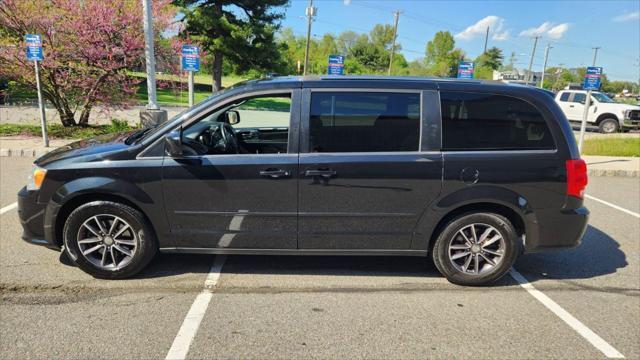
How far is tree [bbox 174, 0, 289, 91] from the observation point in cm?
2400

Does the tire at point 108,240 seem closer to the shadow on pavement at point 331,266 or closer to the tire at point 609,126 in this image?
the shadow on pavement at point 331,266

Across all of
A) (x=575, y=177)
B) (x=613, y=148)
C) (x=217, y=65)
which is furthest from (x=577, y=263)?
(x=217, y=65)

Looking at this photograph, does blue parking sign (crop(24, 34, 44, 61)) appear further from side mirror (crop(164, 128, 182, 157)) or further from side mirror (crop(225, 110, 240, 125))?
side mirror (crop(164, 128, 182, 157))

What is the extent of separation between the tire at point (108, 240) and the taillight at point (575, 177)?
3.73 m

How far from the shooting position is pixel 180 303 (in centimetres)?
329

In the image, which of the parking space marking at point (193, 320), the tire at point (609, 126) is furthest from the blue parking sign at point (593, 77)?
the tire at point (609, 126)

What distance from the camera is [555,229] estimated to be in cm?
364

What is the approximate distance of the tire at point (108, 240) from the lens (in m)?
3.49

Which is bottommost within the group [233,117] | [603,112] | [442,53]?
[233,117]

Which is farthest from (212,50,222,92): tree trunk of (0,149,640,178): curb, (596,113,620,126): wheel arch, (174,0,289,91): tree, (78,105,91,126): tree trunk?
(596,113,620,126): wheel arch

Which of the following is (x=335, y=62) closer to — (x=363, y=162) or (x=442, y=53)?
(x=363, y=162)

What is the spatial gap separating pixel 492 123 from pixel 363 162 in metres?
1.22

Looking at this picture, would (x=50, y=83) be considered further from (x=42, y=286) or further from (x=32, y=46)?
(x=42, y=286)

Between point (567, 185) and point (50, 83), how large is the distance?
12.9 meters
